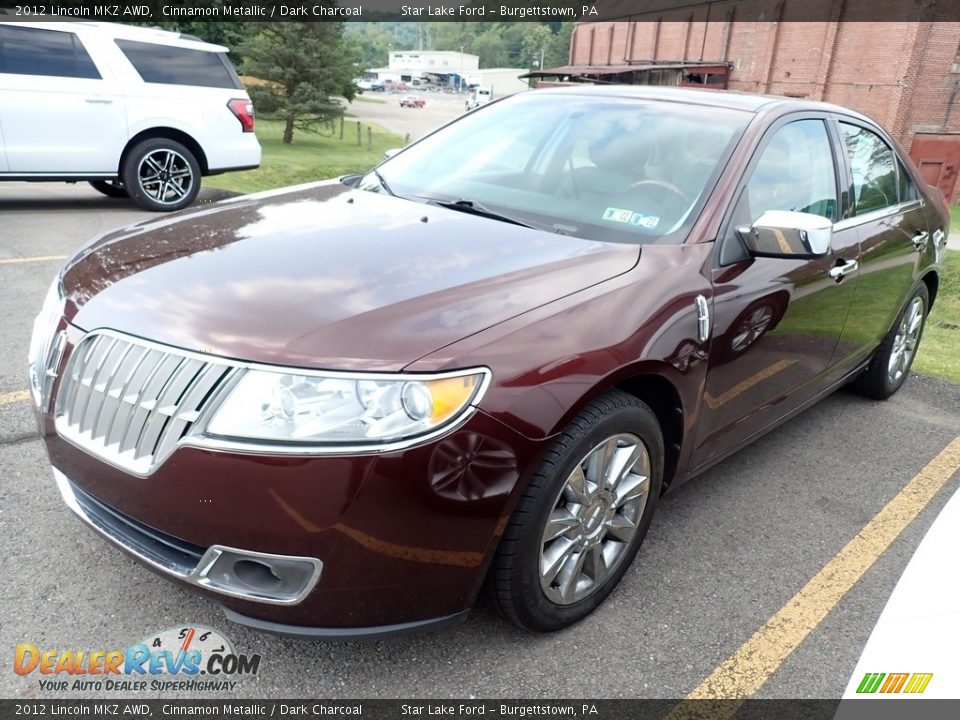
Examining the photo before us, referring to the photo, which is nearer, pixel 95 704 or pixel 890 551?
pixel 95 704

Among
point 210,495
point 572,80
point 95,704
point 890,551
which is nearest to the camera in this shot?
point 210,495

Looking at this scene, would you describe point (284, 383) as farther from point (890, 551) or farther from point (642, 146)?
point (890, 551)

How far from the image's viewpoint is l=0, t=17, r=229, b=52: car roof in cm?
791

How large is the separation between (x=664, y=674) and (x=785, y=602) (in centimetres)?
67

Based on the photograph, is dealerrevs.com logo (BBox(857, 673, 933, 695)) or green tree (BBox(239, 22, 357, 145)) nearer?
dealerrevs.com logo (BBox(857, 673, 933, 695))

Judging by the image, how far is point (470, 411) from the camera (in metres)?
1.98

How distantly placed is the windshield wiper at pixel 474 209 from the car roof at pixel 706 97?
0.98 meters

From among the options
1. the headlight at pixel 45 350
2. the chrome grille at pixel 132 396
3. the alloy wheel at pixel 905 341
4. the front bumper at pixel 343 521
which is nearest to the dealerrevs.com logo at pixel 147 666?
the front bumper at pixel 343 521

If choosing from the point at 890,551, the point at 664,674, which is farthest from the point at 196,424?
the point at 890,551

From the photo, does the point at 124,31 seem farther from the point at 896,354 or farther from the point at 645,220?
the point at 896,354

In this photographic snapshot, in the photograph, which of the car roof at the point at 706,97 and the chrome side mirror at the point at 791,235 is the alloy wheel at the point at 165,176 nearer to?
the car roof at the point at 706,97

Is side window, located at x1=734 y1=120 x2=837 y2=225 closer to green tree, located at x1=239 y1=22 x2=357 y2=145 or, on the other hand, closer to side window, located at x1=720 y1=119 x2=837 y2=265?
side window, located at x1=720 y1=119 x2=837 y2=265

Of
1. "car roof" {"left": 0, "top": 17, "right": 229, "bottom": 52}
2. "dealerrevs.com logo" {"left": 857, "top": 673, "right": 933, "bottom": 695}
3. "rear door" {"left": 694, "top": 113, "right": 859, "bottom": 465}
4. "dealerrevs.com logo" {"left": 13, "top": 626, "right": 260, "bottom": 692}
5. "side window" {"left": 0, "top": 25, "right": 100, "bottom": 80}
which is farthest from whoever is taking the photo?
"car roof" {"left": 0, "top": 17, "right": 229, "bottom": 52}

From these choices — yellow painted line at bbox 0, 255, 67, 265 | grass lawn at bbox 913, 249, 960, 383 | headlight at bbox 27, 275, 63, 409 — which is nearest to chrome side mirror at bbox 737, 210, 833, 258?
headlight at bbox 27, 275, 63, 409
